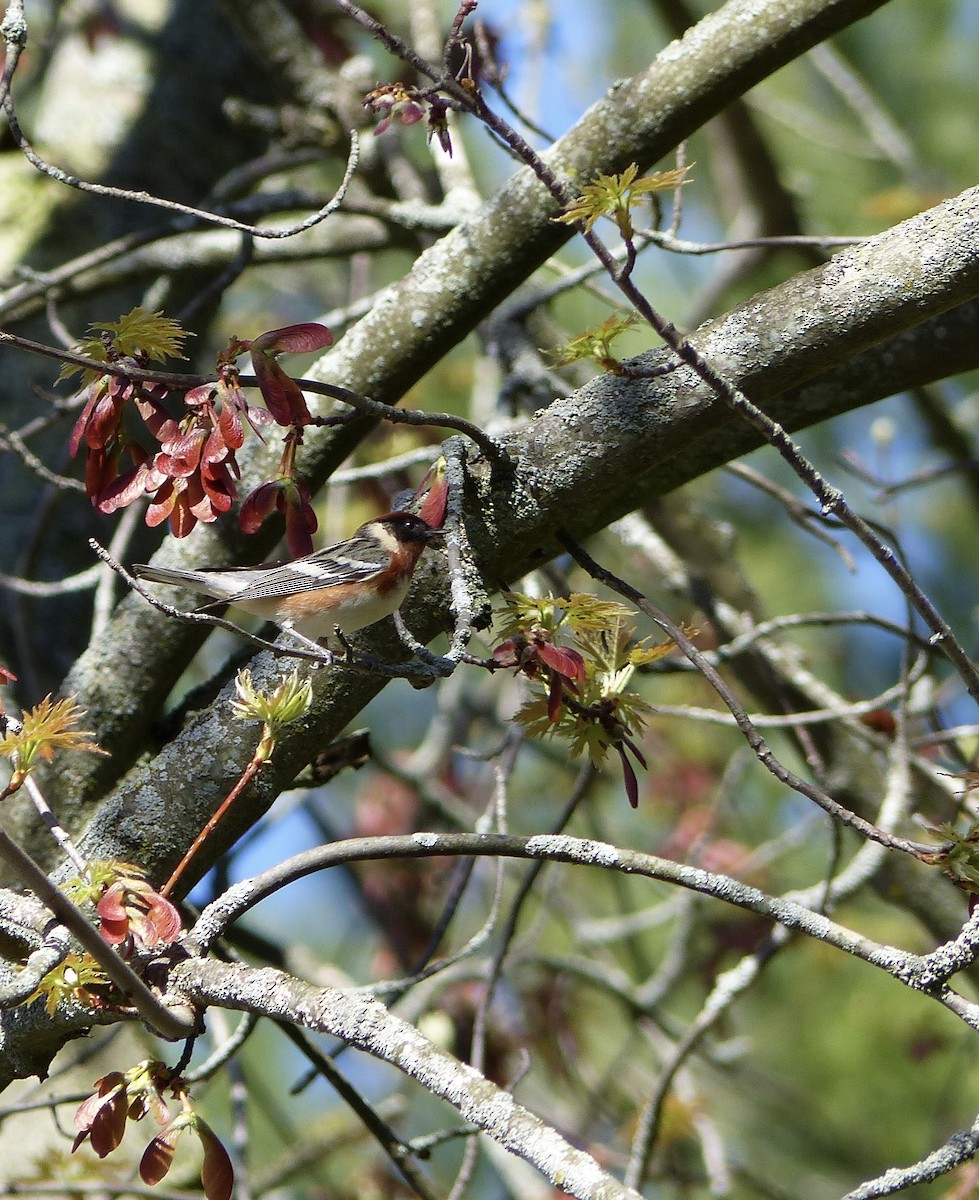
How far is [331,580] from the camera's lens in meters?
2.27

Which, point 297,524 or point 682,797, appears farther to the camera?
point 682,797

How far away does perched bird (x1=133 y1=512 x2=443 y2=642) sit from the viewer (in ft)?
6.25

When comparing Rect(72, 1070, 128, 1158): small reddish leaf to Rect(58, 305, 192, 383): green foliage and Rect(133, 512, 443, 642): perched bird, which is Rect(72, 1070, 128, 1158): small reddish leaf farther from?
Rect(58, 305, 192, 383): green foliage

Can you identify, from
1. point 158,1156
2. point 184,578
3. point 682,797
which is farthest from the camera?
point 682,797

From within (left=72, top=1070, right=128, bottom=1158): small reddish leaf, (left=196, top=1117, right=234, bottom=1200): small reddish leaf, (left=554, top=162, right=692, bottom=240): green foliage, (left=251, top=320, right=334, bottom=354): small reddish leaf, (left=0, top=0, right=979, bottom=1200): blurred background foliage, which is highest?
(left=0, top=0, right=979, bottom=1200): blurred background foliage

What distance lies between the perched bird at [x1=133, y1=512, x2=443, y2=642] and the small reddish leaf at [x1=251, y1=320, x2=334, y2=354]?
32 cm

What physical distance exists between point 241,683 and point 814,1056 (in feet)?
15.0

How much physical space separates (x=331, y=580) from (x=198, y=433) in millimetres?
720

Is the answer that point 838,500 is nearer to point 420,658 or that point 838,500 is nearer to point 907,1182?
point 420,658

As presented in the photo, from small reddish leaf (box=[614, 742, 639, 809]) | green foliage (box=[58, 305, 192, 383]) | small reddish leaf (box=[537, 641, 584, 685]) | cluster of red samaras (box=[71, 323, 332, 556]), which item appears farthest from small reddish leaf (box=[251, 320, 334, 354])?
small reddish leaf (box=[614, 742, 639, 809])

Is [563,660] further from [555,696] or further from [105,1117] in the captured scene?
[105,1117]

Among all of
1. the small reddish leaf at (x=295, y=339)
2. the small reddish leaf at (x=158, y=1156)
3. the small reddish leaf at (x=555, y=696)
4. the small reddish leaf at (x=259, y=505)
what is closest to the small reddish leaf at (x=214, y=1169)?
the small reddish leaf at (x=158, y=1156)

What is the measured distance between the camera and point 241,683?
172cm

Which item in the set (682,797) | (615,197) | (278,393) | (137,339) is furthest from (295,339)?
(682,797)
